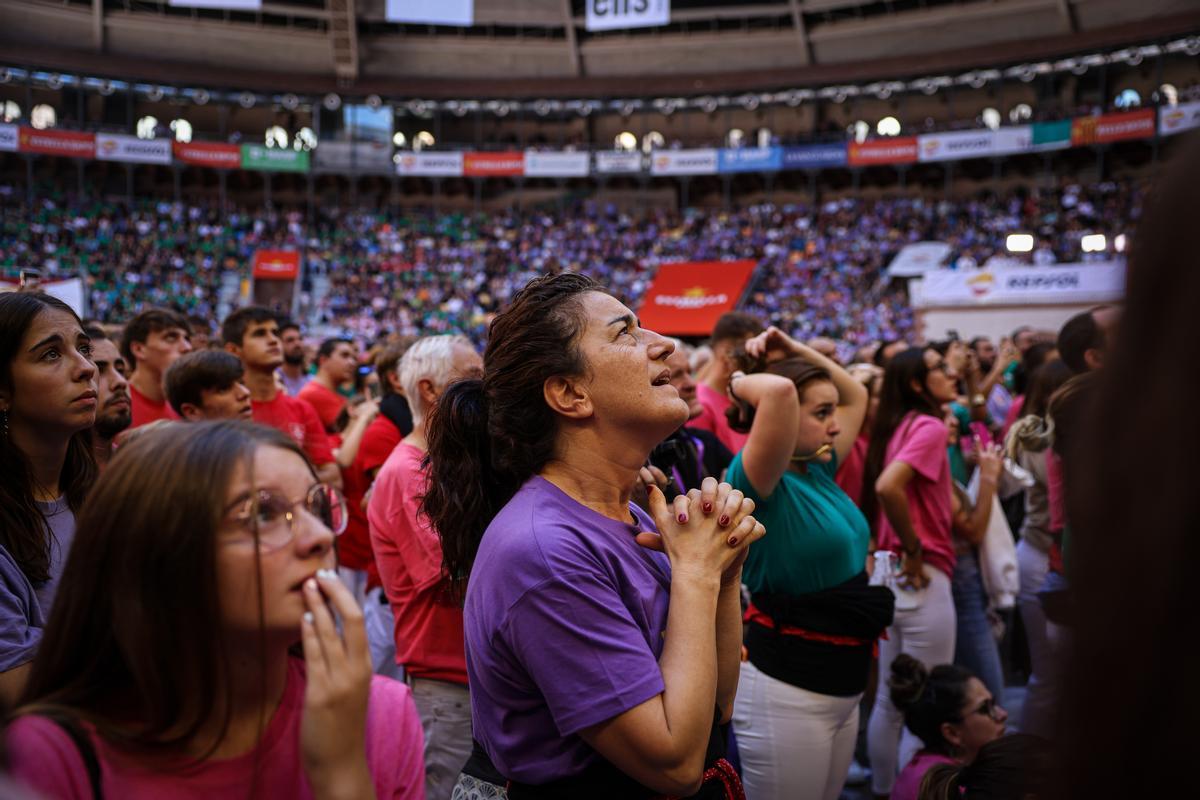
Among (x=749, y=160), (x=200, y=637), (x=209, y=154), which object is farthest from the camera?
(x=209, y=154)

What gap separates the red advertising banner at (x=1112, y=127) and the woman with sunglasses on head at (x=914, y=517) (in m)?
30.6

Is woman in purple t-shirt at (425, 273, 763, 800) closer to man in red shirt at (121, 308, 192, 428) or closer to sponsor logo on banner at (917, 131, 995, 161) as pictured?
man in red shirt at (121, 308, 192, 428)

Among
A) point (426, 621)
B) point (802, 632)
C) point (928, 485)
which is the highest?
point (928, 485)

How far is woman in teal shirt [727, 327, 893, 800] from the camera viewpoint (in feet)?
10.0

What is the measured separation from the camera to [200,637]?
128cm

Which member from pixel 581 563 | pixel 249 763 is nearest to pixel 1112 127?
pixel 581 563

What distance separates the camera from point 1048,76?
33750 mm

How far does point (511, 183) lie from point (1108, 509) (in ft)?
136

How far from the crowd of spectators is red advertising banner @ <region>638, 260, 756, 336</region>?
27.3 inches

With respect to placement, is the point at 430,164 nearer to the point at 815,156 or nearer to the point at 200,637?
the point at 815,156

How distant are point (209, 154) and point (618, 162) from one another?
16.3 metres

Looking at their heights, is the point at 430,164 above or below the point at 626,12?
below

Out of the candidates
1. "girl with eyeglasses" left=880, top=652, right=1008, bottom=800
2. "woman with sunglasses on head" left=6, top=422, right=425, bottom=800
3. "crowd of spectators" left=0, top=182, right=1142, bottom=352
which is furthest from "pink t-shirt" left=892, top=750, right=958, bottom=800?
"crowd of spectators" left=0, top=182, right=1142, bottom=352

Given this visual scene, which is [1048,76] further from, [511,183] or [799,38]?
[511,183]
